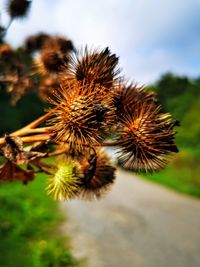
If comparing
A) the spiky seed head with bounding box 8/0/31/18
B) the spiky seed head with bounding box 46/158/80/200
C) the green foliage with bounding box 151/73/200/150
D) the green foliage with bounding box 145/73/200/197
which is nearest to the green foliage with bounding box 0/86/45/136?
the green foliage with bounding box 151/73/200/150

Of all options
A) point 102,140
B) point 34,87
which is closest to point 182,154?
point 34,87

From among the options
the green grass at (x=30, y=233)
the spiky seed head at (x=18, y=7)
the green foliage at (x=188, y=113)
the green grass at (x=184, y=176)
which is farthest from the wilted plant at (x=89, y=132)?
the green grass at (x=184, y=176)

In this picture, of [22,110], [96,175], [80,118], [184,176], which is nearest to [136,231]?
[96,175]

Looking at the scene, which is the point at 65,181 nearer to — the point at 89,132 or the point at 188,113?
the point at 89,132

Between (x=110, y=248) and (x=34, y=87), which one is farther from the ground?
(x=34, y=87)

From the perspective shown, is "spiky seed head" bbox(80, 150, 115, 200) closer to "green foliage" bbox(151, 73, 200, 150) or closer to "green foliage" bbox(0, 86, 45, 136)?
"green foliage" bbox(151, 73, 200, 150)

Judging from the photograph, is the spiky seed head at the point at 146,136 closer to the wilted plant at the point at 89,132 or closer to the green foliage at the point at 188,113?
the wilted plant at the point at 89,132

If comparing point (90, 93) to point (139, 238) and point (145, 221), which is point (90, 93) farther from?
point (145, 221)
